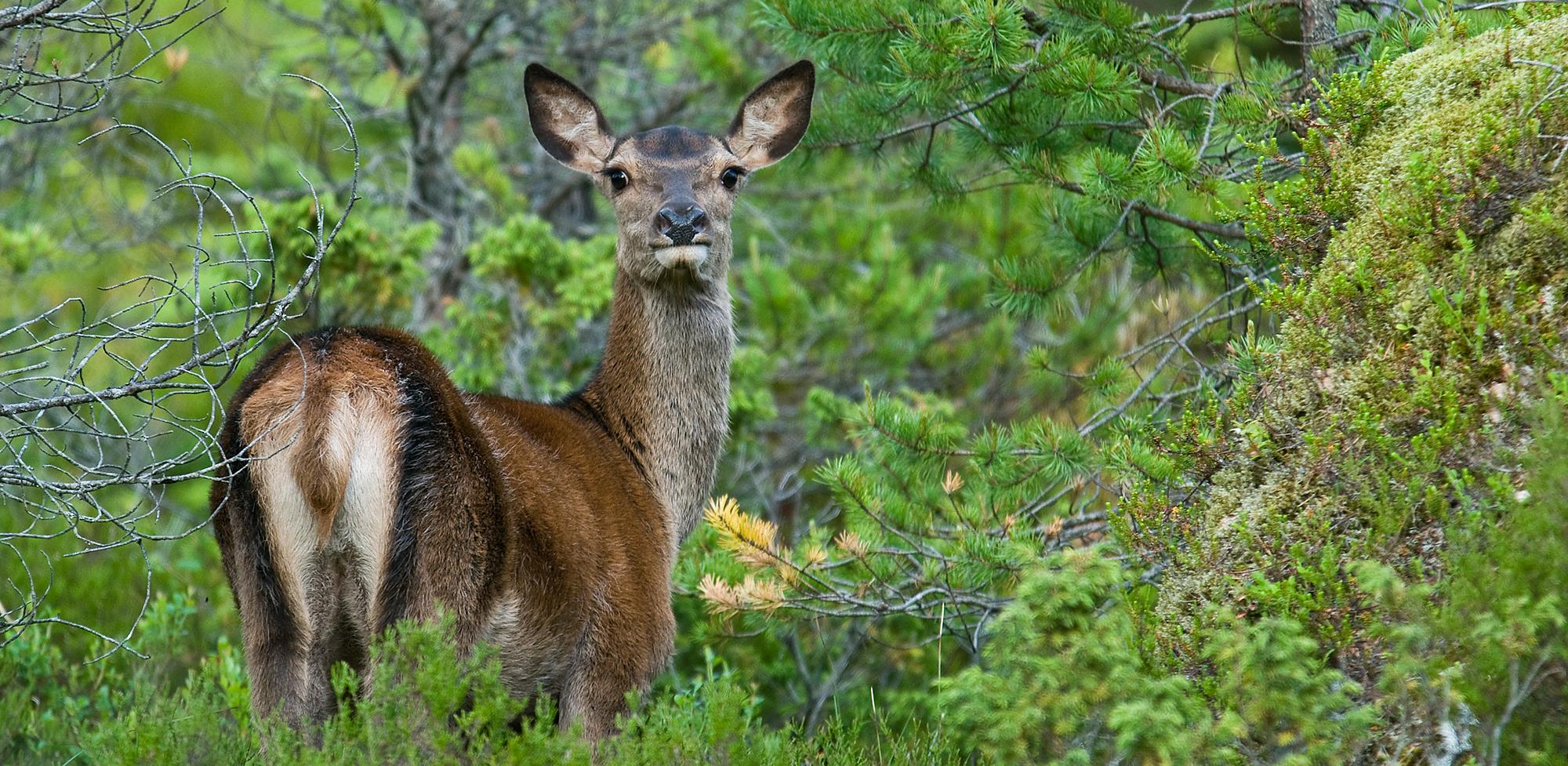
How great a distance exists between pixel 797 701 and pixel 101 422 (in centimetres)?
584

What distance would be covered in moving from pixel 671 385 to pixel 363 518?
77.5 inches

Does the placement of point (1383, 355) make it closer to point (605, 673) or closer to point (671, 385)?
point (605, 673)

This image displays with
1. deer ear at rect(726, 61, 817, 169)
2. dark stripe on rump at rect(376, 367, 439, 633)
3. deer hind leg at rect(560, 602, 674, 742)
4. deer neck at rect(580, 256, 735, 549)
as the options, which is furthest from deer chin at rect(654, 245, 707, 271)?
dark stripe on rump at rect(376, 367, 439, 633)

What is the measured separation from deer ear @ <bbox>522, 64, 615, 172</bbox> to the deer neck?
0.79 metres

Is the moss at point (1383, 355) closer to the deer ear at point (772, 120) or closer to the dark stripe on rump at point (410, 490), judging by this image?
the dark stripe on rump at point (410, 490)

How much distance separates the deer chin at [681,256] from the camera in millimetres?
5496

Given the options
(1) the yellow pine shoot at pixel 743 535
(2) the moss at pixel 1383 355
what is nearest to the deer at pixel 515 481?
(1) the yellow pine shoot at pixel 743 535

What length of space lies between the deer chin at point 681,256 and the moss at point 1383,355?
2.05 metres

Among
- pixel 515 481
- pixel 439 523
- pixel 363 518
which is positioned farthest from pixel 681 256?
pixel 363 518

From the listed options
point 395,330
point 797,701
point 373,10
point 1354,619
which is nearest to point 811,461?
point 797,701

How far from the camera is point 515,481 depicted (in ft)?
14.5

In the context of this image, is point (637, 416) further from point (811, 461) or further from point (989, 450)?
point (811, 461)

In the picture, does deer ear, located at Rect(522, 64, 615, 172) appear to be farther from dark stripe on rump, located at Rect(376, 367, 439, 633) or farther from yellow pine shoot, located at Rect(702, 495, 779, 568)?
dark stripe on rump, located at Rect(376, 367, 439, 633)

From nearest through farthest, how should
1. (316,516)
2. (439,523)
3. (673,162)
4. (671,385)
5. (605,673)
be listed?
(316,516)
(439,523)
(605,673)
(671,385)
(673,162)
